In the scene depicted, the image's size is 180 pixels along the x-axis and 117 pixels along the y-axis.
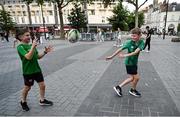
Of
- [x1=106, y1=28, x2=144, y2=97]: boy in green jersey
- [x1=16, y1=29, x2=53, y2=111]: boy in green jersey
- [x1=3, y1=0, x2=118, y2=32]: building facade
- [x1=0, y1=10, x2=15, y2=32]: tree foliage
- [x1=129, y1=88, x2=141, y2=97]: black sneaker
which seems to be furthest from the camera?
[x1=3, y1=0, x2=118, y2=32]: building facade

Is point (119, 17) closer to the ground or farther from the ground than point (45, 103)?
farther from the ground

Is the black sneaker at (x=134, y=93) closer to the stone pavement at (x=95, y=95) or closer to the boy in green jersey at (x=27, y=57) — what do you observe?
the stone pavement at (x=95, y=95)

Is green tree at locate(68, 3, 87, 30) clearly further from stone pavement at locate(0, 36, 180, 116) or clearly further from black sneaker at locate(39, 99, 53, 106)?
black sneaker at locate(39, 99, 53, 106)

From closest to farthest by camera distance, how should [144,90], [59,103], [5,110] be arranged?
[5,110] → [59,103] → [144,90]

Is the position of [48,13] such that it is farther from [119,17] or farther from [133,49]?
[133,49]

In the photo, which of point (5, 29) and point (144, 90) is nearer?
point (144, 90)

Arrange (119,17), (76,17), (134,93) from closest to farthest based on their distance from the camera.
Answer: (134,93), (76,17), (119,17)

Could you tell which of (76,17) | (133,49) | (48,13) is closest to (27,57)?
(133,49)

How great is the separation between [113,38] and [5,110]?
25.2 metres

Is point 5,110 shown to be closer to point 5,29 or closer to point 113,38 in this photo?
point 113,38

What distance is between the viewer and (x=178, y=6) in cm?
7319

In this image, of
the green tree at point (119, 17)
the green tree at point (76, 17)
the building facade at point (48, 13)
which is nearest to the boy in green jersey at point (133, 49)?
the green tree at point (76, 17)

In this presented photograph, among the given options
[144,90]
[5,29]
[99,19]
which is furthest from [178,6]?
[144,90]

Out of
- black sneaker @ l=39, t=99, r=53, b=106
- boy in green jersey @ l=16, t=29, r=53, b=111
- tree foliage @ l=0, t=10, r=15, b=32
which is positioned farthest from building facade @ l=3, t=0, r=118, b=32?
boy in green jersey @ l=16, t=29, r=53, b=111
